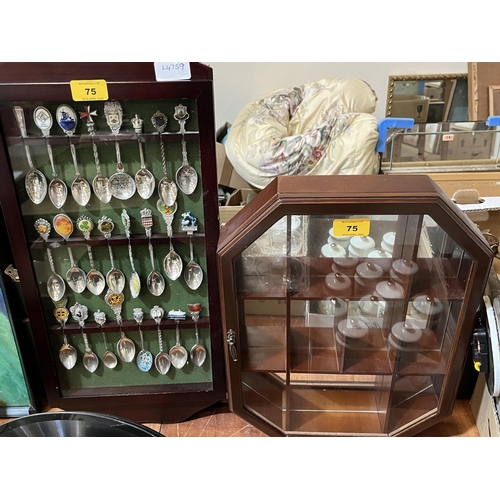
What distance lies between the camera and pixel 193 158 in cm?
123

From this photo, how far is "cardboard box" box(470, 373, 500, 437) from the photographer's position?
134 cm

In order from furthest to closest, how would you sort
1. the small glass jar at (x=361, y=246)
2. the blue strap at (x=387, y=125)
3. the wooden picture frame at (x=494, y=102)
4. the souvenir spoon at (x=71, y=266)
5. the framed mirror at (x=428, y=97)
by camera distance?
the framed mirror at (x=428, y=97) < the wooden picture frame at (x=494, y=102) < the blue strap at (x=387, y=125) < the souvenir spoon at (x=71, y=266) < the small glass jar at (x=361, y=246)

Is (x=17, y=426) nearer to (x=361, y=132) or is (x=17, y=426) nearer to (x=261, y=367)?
(x=261, y=367)

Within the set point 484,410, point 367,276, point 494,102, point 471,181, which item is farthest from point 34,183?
point 494,102

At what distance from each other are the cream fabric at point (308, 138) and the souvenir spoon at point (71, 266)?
1092mm

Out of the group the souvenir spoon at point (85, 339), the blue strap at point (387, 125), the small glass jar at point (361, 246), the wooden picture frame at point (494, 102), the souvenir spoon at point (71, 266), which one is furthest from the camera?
the wooden picture frame at point (494, 102)

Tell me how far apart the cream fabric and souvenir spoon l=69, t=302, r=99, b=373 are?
44.0 inches

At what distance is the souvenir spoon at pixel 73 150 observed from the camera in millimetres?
1143

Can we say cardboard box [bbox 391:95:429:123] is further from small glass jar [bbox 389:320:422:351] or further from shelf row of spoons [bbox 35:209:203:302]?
shelf row of spoons [bbox 35:209:203:302]

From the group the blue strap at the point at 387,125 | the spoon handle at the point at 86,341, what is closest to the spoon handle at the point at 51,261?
the spoon handle at the point at 86,341

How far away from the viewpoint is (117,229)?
1.31 m

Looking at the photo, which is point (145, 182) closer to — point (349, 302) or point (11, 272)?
point (11, 272)

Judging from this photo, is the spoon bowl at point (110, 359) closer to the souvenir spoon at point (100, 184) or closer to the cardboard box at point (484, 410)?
the souvenir spoon at point (100, 184)

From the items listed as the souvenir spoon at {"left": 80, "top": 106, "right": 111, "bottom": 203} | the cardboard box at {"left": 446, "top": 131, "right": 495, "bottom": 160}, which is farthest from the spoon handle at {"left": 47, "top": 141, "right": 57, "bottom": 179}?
the cardboard box at {"left": 446, "top": 131, "right": 495, "bottom": 160}
